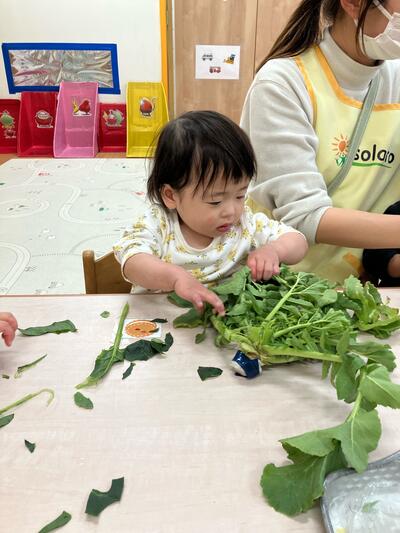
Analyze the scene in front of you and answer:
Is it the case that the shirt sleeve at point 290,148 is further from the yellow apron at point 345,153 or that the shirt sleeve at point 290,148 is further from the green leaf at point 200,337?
the green leaf at point 200,337

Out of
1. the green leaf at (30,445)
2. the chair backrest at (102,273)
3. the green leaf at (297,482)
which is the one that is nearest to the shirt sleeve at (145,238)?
the chair backrest at (102,273)

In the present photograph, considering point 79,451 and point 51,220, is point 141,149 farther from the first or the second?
point 79,451

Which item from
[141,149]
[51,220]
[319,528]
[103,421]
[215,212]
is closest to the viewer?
[319,528]

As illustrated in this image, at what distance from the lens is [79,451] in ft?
1.78

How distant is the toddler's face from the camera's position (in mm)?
893

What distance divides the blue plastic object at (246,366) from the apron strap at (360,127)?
0.65 meters

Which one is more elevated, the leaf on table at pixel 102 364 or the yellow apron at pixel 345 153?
the yellow apron at pixel 345 153

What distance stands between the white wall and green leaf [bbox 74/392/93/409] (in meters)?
4.05

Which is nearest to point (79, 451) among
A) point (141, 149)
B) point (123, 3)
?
point (141, 149)

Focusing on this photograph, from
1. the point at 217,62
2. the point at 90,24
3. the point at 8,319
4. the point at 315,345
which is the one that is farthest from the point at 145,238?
the point at 90,24

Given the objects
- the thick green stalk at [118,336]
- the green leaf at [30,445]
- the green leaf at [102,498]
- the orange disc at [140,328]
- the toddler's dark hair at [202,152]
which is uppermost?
the toddler's dark hair at [202,152]

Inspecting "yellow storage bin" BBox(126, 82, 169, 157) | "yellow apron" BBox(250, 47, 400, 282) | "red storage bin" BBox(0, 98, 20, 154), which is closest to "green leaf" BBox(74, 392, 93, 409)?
"yellow apron" BBox(250, 47, 400, 282)

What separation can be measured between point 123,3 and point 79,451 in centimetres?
427

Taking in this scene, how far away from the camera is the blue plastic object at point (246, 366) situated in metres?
0.67
